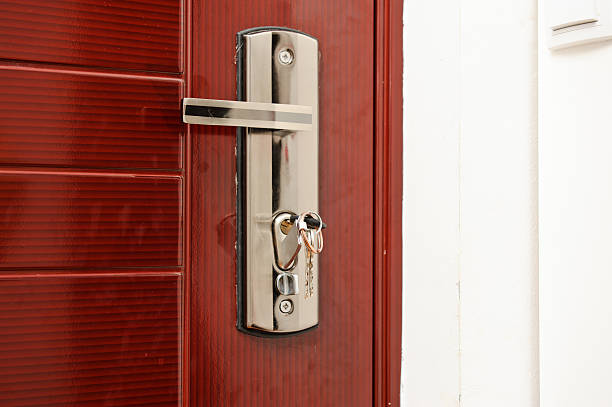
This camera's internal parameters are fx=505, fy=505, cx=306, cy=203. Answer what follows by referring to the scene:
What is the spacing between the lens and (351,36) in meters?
0.71

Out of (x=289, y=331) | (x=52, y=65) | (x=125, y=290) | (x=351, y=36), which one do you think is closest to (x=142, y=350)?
(x=125, y=290)

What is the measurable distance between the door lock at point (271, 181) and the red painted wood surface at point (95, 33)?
88 mm

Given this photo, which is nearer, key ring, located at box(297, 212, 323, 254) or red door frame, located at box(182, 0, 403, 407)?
key ring, located at box(297, 212, 323, 254)

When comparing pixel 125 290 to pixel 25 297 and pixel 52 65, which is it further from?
pixel 52 65

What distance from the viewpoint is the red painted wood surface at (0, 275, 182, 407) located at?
0.56 m
